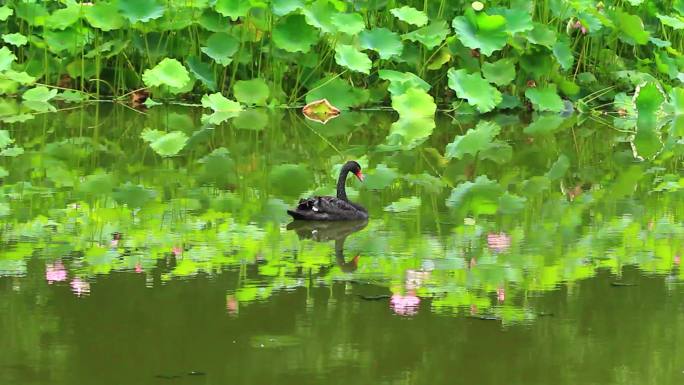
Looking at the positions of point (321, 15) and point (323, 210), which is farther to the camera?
point (321, 15)

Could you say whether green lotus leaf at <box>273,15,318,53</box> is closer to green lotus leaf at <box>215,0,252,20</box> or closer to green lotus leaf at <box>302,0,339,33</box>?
green lotus leaf at <box>302,0,339,33</box>

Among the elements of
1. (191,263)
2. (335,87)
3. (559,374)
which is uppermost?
(335,87)

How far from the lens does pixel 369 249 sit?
577 centimetres

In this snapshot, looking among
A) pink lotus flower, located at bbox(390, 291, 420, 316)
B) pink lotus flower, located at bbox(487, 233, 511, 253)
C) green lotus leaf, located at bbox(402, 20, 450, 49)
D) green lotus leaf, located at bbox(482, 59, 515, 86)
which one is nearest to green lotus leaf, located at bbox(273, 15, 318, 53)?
green lotus leaf, located at bbox(402, 20, 450, 49)

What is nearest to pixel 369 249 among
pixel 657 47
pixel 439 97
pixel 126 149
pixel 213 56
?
pixel 126 149

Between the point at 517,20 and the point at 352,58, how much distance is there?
4.62 feet

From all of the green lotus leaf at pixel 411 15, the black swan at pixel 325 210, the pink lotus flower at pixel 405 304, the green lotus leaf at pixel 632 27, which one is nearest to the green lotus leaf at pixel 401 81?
the green lotus leaf at pixel 411 15

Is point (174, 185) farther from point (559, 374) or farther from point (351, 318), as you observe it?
point (559, 374)

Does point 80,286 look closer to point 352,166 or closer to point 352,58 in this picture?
point 352,166

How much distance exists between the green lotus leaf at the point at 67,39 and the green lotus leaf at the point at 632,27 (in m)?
4.61

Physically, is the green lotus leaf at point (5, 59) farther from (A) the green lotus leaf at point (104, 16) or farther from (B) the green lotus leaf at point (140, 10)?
(B) the green lotus leaf at point (140, 10)

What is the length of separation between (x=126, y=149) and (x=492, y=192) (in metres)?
2.57

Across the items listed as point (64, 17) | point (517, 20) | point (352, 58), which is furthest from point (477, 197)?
point (64, 17)

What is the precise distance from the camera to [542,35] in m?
11.6
